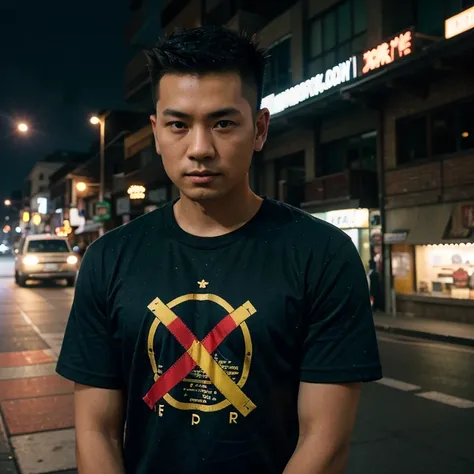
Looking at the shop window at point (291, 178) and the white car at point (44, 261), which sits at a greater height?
the shop window at point (291, 178)

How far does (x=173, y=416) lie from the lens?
1728 millimetres

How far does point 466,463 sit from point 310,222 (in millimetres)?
4036

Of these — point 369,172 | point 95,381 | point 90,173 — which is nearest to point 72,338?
point 95,381

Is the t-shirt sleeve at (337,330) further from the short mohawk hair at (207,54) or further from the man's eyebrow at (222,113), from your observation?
the short mohawk hair at (207,54)

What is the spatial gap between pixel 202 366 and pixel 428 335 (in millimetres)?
12542

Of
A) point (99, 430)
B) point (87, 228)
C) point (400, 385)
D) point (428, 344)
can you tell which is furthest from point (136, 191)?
point (99, 430)

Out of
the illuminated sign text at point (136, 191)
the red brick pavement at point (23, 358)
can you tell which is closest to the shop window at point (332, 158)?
the red brick pavement at point (23, 358)

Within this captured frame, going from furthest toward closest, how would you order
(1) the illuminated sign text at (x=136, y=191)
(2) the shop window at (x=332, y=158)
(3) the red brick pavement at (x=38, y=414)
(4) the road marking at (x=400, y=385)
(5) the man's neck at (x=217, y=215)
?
(1) the illuminated sign text at (x=136, y=191) → (2) the shop window at (x=332, y=158) → (4) the road marking at (x=400, y=385) → (3) the red brick pavement at (x=38, y=414) → (5) the man's neck at (x=217, y=215)

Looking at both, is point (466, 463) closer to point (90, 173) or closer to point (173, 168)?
point (173, 168)

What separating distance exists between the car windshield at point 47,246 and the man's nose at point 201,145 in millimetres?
24404

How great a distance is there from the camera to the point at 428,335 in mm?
13297

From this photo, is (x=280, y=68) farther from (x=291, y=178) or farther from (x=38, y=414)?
(x=38, y=414)

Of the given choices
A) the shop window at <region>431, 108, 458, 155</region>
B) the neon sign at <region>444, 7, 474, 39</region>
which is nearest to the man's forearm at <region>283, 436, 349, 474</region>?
the neon sign at <region>444, 7, 474, 39</region>

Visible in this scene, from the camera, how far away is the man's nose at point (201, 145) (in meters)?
1.75
